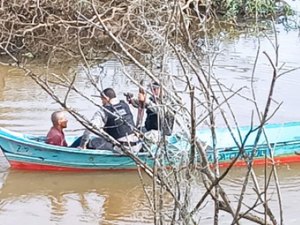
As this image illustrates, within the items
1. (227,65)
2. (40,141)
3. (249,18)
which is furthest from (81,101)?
(249,18)

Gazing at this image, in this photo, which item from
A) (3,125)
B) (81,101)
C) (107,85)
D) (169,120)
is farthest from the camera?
(107,85)

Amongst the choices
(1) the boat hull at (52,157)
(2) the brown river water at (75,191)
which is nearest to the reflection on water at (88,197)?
(2) the brown river water at (75,191)

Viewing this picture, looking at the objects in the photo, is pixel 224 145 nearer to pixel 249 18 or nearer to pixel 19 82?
pixel 19 82

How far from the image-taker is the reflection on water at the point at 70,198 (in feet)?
25.2

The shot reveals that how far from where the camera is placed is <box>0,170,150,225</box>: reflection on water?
7668 mm

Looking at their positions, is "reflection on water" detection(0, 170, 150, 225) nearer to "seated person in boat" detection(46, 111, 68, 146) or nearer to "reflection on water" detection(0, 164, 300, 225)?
"reflection on water" detection(0, 164, 300, 225)

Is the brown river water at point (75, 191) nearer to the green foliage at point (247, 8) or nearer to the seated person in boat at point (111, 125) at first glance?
the seated person in boat at point (111, 125)

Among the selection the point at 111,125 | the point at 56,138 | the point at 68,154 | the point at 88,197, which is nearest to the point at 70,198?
the point at 88,197

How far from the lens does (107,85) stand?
44.2 ft

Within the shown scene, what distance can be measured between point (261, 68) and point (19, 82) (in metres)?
4.88

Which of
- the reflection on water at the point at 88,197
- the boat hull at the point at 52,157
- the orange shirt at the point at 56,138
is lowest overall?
the reflection on water at the point at 88,197

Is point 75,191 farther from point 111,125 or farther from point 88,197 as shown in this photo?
point 111,125

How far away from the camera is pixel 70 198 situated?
8.27m

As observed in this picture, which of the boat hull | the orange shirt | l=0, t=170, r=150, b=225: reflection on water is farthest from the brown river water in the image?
the orange shirt
